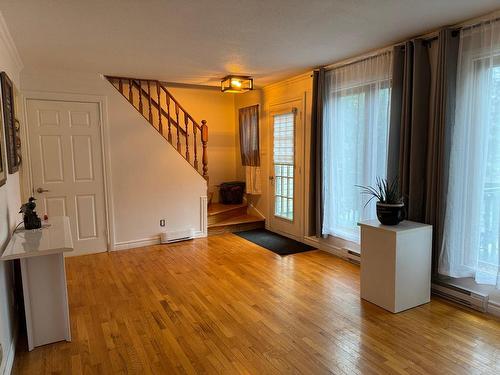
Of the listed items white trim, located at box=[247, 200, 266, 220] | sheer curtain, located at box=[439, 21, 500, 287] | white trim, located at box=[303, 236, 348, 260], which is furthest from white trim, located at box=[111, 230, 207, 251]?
sheer curtain, located at box=[439, 21, 500, 287]

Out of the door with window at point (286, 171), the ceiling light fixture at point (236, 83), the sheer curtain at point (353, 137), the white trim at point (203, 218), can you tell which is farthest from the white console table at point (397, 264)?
the white trim at point (203, 218)

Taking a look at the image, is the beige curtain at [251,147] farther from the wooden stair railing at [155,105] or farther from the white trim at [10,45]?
the white trim at [10,45]

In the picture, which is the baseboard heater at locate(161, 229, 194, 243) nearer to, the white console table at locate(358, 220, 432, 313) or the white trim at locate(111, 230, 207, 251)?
the white trim at locate(111, 230, 207, 251)

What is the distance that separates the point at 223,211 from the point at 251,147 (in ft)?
4.06

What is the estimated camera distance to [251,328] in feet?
8.91

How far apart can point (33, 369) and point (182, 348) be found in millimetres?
956

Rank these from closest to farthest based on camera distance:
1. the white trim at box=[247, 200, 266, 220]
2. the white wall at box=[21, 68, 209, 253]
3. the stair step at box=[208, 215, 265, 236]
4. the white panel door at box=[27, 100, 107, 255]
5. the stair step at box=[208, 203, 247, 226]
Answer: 1. the white panel door at box=[27, 100, 107, 255]
2. the white wall at box=[21, 68, 209, 253]
3. the stair step at box=[208, 215, 265, 236]
4. the stair step at box=[208, 203, 247, 226]
5. the white trim at box=[247, 200, 266, 220]

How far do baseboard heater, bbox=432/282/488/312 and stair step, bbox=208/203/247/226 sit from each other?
351 centimetres

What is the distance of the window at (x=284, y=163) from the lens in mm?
5191

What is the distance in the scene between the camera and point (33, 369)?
7.34 feet

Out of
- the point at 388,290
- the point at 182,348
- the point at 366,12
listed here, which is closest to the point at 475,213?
the point at 388,290

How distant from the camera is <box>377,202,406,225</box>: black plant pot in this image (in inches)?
119

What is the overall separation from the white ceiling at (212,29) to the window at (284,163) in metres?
1.21

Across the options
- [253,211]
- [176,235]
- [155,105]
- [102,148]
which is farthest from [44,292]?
[253,211]
